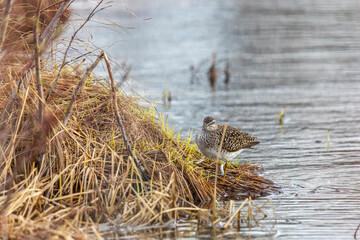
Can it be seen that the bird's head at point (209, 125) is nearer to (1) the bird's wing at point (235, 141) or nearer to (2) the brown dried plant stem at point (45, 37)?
(1) the bird's wing at point (235, 141)

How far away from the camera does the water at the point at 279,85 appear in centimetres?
817

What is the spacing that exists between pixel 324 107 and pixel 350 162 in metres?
4.82

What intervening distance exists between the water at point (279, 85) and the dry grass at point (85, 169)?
1.71 ft

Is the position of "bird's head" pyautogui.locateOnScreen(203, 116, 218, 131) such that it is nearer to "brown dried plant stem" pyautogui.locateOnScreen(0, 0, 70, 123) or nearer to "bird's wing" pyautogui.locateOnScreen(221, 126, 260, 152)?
"bird's wing" pyautogui.locateOnScreen(221, 126, 260, 152)

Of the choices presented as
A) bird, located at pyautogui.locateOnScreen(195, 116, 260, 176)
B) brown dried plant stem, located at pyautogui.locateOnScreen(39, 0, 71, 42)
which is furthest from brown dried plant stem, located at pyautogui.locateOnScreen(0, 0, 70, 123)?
bird, located at pyautogui.locateOnScreen(195, 116, 260, 176)

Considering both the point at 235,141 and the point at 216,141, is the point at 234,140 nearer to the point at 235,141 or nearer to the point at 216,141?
the point at 235,141

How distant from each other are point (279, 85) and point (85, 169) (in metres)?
11.0

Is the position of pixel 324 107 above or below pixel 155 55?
below

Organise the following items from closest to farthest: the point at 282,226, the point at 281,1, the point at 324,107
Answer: the point at 282,226 → the point at 324,107 → the point at 281,1

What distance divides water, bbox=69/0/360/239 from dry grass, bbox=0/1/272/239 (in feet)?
1.71

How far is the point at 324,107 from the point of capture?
14.9 metres

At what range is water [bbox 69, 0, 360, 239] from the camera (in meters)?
8.17

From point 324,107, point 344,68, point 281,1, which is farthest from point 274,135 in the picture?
point 281,1

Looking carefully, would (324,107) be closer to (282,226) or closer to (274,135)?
(274,135)
